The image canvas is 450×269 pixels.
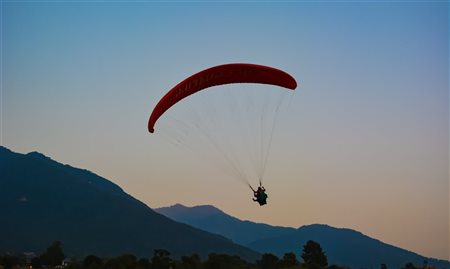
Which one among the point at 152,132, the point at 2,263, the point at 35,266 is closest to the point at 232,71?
the point at 152,132

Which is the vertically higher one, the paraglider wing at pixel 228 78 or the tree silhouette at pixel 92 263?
the paraglider wing at pixel 228 78

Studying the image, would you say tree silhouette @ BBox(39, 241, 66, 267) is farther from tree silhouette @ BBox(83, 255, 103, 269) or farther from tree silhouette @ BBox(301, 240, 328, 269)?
tree silhouette @ BBox(301, 240, 328, 269)

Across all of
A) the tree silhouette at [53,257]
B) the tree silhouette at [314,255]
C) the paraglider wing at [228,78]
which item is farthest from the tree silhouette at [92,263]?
the paraglider wing at [228,78]

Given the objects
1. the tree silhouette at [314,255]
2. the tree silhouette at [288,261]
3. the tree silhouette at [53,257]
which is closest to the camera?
the tree silhouette at [288,261]

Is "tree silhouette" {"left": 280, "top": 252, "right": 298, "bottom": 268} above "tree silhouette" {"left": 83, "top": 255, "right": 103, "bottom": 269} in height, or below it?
above

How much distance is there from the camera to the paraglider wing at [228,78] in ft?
105

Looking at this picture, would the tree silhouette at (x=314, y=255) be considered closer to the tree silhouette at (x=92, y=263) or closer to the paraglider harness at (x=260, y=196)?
the tree silhouette at (x=92, y=263)

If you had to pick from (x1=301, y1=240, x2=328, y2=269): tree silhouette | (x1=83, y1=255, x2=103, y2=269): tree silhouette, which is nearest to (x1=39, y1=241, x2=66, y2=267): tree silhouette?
(x1=83, y1=255, x2=103, y2=269): tree silhouette

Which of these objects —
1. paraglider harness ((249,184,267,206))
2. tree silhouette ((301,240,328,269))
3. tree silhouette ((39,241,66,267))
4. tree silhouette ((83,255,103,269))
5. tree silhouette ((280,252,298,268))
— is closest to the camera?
paraglider harness ((249,184,267,206))

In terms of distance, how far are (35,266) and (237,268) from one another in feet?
160

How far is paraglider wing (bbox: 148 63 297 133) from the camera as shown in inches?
1258

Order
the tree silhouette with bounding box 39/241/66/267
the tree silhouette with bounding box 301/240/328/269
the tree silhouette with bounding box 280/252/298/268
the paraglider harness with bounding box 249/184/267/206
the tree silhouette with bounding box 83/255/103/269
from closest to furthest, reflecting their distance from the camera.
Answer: the paraglider harness with bounding box 249/184/267/206 < the tree silhouette with bounding box 83/255/103/269 < the tree silhouette with bounding box 280/252/298/268 < the tree silhouette with bounding box 301/240/328/269 < the tree silhouette with bounding box 39/241/66/267

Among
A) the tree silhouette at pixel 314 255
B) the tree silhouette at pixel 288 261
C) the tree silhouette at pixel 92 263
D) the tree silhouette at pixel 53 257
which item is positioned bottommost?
the tree silhouette at pixel 92 263

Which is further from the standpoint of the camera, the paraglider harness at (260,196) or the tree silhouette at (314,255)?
the tree silhouette at (314,255)
